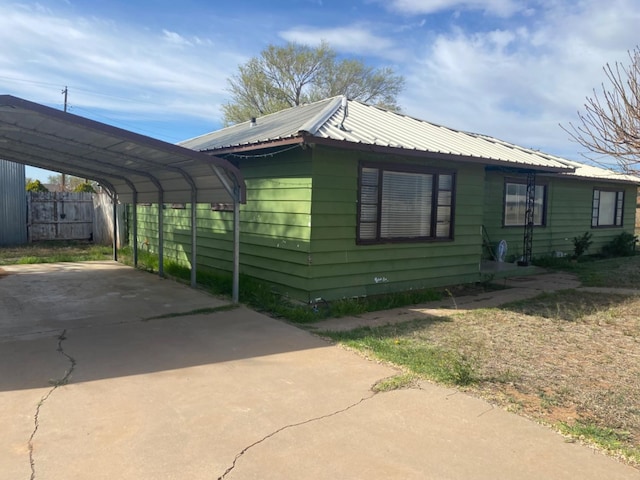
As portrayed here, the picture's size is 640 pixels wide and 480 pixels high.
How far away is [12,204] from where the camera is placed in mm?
16141

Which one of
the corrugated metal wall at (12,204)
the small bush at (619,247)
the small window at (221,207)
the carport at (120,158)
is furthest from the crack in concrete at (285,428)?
the corrugated metal wall at (12,204)

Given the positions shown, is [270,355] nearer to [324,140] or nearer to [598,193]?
[324,140]

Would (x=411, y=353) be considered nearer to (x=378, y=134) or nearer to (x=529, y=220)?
(x=378, y=134)

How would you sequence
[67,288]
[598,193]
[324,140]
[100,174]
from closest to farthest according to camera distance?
[324,140] → [67,288] → [100,174] → [598,193]

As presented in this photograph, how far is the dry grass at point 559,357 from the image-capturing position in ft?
11.5

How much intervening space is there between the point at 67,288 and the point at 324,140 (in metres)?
5.46

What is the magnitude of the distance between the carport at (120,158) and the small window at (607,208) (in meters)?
12.2

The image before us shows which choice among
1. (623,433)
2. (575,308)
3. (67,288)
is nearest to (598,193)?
(575,308)

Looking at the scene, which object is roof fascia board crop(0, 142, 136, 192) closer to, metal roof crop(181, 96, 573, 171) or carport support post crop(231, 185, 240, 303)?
metal roof crop(181, 96, 573, 171)

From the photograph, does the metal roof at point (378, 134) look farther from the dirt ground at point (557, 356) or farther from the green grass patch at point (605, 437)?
the green grass patch at point (605, 437)

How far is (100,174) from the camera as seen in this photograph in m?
10.1

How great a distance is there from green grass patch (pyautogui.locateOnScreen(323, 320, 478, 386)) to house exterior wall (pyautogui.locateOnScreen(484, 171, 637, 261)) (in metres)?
6.38

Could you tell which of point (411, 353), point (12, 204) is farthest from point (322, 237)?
point (12, 204)

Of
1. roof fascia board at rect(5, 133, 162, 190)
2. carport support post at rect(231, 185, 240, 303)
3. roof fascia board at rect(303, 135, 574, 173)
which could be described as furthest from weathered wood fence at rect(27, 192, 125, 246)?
roof fascia board at rect(303, 135, 574, 173)
